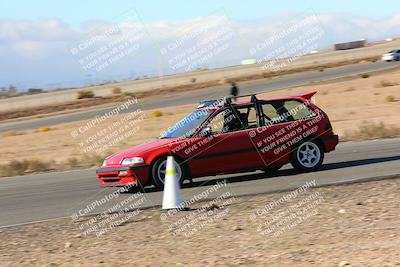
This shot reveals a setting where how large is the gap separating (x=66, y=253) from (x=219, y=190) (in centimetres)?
478

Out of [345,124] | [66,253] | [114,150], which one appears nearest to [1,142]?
[114,150]

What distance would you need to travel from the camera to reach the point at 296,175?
544 inches

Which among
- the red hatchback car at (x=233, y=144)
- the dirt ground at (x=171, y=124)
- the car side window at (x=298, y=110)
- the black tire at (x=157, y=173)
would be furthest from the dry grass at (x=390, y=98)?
the black tire at (x=157, y=173)

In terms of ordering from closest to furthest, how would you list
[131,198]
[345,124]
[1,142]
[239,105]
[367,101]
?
[131,198], [239,105], [345,124], [1,142], [367,101]

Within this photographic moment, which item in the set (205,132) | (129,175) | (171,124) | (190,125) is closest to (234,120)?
(205,132)

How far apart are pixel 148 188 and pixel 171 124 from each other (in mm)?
19717

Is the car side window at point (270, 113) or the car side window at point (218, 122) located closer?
the car side window at point (218, 122)

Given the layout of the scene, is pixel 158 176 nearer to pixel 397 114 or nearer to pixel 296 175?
pixel 296 175

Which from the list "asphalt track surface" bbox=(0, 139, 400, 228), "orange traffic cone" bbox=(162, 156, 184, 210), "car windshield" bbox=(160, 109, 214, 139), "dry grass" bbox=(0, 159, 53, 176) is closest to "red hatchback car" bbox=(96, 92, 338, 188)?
"car windshield" bbox=(160, 109, 214, 139)

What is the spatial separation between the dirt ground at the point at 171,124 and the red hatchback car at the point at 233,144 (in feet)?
22.6

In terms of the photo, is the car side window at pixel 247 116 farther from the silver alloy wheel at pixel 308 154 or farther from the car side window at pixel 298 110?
the silver alloy wheel at pixel 308 154

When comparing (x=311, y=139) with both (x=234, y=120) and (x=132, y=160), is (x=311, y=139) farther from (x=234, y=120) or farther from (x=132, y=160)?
(x=132, y=160)

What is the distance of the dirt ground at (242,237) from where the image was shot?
737 cm

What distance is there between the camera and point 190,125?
13469 mm
